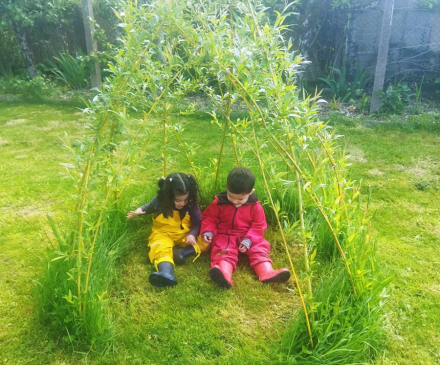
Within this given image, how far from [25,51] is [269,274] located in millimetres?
7684

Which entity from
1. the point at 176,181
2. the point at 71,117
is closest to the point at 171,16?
the point at 176,181

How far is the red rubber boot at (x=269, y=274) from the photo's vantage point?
2.39 m

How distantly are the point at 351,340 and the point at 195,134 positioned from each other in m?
3.89

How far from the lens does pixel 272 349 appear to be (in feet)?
6.45

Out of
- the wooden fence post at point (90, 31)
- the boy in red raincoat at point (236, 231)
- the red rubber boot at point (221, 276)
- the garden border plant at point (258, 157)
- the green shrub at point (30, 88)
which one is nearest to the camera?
the garden border plant at point (258, 157)

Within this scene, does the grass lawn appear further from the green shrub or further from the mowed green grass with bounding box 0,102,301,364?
the green shrub

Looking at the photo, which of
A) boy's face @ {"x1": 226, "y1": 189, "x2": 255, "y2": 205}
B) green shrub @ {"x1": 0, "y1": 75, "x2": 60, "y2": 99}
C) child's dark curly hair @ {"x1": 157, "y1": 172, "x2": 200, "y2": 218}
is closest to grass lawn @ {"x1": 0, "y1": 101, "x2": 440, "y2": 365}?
child's dark curly hair @ {"x1": 157, "y1": 172, "x2": 200, "y2": 218}

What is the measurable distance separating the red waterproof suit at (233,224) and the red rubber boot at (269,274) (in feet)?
0.39

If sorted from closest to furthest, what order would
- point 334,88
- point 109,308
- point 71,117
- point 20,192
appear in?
point 109,308
point 20,192
point 71,117
point 334,88

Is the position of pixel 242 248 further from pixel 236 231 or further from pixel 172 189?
pixel 172 189

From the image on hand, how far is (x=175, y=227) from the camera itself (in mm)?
2787

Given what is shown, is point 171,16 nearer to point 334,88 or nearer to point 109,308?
point 109,308

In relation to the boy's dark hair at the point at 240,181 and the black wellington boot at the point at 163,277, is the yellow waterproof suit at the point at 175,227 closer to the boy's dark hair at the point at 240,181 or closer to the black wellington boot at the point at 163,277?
the black wellington boot at the point at 163,277

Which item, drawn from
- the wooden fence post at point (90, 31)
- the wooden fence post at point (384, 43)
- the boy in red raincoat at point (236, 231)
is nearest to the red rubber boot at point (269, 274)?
the boy in red raincoat at point (236, 231)
